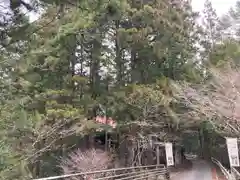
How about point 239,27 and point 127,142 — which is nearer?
point 127,142

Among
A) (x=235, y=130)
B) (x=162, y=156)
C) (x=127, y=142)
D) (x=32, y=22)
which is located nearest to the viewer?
(x=32, y=22)

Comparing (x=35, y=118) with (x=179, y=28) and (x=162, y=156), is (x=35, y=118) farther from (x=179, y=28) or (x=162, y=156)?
(x=162, y=156)

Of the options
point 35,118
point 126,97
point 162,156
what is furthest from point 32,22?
point 162,156

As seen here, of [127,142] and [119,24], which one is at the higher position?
[119,24]

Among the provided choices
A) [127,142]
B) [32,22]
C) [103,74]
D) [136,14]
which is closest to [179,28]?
[136,14]

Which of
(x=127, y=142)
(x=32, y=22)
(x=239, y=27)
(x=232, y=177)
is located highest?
(x=239, y=27)

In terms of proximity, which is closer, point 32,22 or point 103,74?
point 32,22

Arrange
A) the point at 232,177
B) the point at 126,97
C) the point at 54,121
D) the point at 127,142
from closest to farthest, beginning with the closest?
the point at 232,177 → the point at 54,121 → the point at 126,97 → the point at 127,142

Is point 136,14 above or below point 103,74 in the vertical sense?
above

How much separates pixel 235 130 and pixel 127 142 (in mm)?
6343

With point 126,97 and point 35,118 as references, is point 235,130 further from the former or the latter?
point 35,118

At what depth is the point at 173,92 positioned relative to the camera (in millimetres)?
19922

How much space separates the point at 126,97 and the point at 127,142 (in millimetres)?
2795

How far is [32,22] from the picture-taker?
6.42 m
